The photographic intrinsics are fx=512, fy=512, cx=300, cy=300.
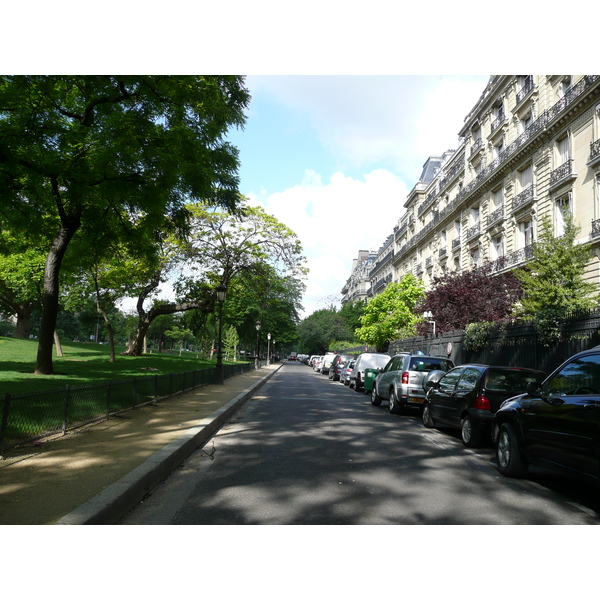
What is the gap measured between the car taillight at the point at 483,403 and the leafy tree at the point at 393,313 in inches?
1229

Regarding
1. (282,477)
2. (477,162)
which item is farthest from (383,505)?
(477,162)

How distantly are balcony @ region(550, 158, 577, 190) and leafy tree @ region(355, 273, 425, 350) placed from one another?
1554 centimetres

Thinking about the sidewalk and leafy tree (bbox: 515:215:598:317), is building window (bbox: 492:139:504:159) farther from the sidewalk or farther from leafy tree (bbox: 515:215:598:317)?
the sidewalk

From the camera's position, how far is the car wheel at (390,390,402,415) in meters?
14.2

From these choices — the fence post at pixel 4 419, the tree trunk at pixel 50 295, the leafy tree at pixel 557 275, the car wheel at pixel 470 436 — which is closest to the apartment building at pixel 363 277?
the leafy tree at pixel 557 275

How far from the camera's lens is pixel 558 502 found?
5.64 meters

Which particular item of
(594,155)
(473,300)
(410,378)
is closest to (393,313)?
(473,300)

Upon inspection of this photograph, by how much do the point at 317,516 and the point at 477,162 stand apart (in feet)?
127

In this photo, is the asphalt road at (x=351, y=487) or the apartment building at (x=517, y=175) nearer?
the asphalt road at (x=351, y=487)

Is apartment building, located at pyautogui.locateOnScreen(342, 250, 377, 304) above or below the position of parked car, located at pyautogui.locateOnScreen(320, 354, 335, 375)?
above

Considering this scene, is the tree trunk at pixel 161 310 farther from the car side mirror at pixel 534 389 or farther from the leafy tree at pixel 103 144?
the car side mirror at pixel 534 389

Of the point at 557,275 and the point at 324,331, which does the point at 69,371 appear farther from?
the point at 324,331

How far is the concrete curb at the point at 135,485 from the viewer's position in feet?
14.1

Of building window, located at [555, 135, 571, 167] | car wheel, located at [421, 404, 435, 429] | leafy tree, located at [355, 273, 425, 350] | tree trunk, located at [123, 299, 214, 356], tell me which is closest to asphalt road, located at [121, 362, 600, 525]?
car wheel, located at [421, 404, 435, 429]
